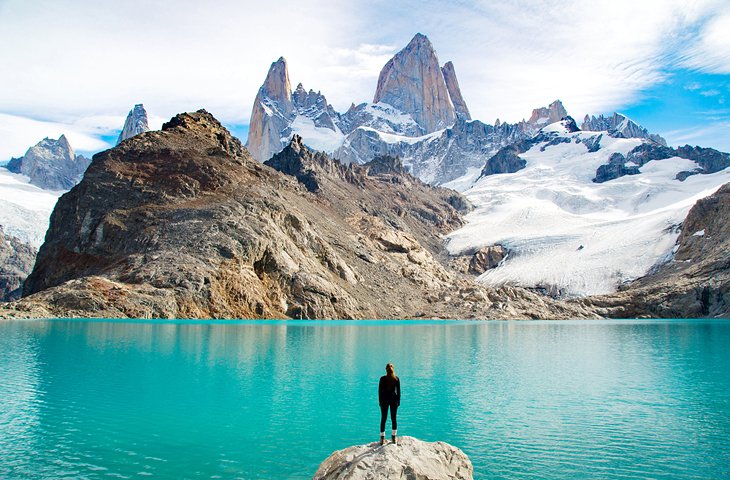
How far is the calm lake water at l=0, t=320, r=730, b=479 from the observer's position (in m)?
19.2

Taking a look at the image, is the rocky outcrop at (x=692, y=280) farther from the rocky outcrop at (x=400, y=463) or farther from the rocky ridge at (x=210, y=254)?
the rocky outcrop at (x=400, y=463)

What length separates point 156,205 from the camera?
110250 mm

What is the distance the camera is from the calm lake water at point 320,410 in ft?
62.9

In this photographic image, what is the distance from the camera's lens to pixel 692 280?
141750 mm

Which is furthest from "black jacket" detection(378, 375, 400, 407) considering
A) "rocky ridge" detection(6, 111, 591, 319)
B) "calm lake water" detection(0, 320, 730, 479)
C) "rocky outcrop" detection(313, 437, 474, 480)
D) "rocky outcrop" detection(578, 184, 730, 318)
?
"rocky outcrop" detection(578, 184, 730, 318)

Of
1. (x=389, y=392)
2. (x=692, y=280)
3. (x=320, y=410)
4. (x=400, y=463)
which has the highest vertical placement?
(x=692, y=280)

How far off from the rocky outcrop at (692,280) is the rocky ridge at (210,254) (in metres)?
11.9

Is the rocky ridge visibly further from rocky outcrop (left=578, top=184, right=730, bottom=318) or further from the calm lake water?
the calm lake water

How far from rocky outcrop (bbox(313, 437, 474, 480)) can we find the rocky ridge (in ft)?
242

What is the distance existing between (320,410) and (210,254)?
7507cm

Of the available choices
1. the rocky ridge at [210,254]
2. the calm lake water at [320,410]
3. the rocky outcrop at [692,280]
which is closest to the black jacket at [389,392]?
the calm lake water at [320,410]

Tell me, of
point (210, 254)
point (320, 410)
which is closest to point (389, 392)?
point (320, 410)

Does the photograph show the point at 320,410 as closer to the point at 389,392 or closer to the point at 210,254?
the point at 389,392

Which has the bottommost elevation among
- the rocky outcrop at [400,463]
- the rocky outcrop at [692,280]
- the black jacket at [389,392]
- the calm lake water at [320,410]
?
the calm lake water at [320,410]
